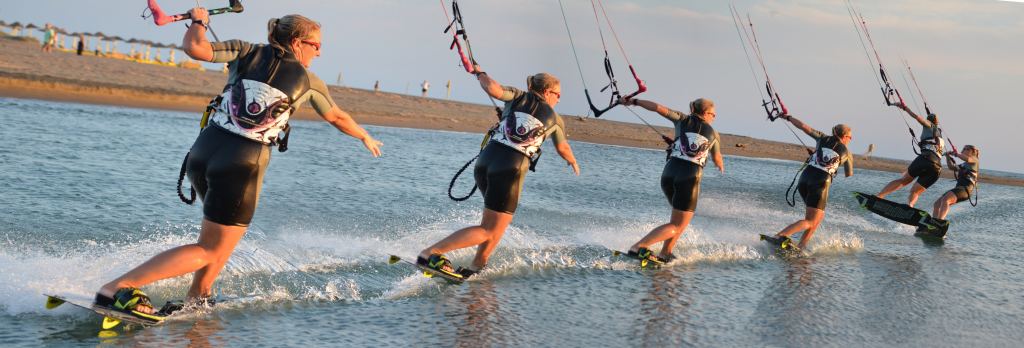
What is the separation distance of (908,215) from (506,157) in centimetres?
927

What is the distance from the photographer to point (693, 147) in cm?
691

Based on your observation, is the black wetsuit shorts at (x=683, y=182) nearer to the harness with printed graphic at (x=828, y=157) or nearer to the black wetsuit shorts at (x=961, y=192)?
the harness with printed graphic at (x=828, y=157)

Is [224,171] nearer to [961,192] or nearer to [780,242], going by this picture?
[780,242]

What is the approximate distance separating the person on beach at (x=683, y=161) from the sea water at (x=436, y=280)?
1.18ft

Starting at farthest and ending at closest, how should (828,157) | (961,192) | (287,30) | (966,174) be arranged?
(966,174), (961,192), (828,157), (287,30)

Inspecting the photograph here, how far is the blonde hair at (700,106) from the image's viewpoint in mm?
7020

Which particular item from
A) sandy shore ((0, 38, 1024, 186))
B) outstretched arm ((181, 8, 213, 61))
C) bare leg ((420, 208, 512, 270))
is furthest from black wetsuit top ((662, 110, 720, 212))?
sandy shore ((0, 38, 1024, 186))

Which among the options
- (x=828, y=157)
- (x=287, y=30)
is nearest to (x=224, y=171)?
(x=287, y=30)

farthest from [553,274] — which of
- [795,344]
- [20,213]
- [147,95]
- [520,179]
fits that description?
[147,95]

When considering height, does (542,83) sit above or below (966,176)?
below

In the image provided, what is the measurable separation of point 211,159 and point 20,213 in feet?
12.4

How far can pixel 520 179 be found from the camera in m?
5.53

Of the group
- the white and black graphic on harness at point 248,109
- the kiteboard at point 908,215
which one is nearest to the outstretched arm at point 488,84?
the white and black graphic on harness at point 248,109

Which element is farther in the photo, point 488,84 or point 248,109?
point 488,84
